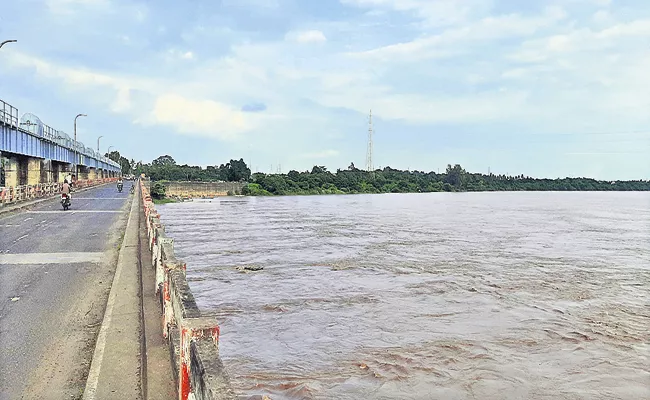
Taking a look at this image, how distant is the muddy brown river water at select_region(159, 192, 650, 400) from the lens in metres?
10.9

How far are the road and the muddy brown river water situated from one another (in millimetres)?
3168

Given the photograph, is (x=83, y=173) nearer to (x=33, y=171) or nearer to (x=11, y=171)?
(x=33, y=171)

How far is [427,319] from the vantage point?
1513 centimetres

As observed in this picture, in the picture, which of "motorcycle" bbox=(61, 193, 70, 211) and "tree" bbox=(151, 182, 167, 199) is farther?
"tree" bbox=(151, 182, 167, 199)

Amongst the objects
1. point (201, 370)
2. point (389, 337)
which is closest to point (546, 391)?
point (389, 337)

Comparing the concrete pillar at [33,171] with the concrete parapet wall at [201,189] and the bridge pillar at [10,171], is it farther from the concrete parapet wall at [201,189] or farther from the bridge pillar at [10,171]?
the concrete parapet wall at [201,189]

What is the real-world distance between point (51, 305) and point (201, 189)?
9921cm

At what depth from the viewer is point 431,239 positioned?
34281 mm

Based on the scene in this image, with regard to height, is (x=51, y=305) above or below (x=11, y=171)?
below

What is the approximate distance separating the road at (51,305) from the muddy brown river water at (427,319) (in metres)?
3.17

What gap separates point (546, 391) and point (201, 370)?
9356mm

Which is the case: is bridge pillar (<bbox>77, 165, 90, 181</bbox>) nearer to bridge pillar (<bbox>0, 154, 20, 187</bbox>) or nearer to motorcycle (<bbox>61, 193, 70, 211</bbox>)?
bridge pillar (<bbox>0, 154, 20, 187</bbox>)

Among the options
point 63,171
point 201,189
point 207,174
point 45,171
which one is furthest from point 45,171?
point 207,174

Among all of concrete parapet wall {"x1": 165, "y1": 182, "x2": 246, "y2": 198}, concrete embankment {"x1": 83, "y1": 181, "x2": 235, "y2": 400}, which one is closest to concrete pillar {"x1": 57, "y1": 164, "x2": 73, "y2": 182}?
concrete parapet wall {"x1": 165, "y1": 182, "x2": 246, "y2": 198}
